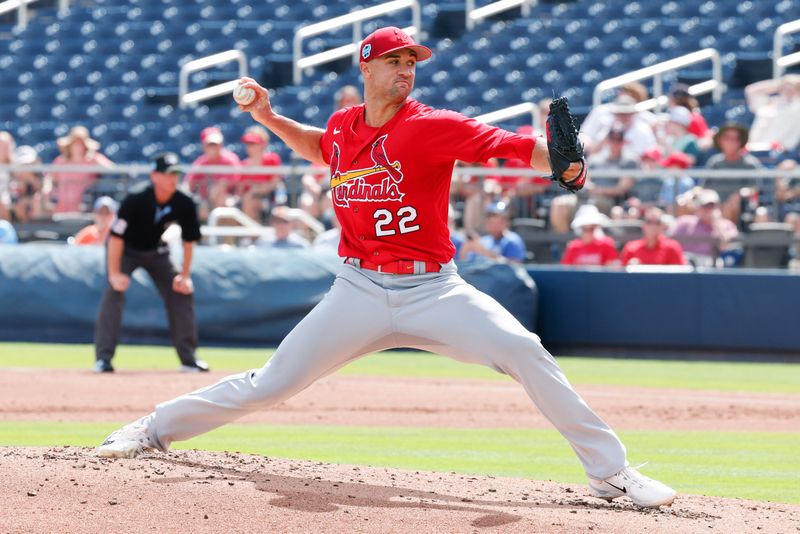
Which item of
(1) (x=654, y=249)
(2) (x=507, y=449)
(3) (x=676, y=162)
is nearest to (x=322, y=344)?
(2) (x=507, y=449)

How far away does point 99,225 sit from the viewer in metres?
15.4

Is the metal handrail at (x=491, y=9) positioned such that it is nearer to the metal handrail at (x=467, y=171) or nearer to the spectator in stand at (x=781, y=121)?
the spectator in stand at (x=781, y=121)

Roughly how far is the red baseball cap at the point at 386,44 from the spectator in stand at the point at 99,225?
981cm

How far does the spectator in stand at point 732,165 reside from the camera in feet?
45.5

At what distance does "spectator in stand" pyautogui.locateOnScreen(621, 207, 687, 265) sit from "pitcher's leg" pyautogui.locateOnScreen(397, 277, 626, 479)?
883 centimetres

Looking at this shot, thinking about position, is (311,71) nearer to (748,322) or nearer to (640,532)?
(748,322)

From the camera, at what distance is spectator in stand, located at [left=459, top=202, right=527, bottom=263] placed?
14.7m

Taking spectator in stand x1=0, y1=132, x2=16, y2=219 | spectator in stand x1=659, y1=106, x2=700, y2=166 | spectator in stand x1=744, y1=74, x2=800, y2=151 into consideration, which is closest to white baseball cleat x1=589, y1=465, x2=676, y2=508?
spectator in stand x1=659, y1=106, x2=700, y2=166

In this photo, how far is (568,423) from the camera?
205 inches

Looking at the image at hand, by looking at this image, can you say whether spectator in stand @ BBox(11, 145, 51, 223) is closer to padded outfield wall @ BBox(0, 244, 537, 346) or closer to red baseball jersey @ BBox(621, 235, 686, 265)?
padded outfield wall @ BBox(0, 244, 537, 346)

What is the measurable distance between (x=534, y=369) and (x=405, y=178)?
2.92 ft

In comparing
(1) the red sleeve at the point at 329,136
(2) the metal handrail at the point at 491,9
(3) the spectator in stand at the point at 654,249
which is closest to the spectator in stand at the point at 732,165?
(3) the spectator in stand at the point at 654,249

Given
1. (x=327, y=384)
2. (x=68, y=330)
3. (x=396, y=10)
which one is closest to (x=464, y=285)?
(x=327, y=384)

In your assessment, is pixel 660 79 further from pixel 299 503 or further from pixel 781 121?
pixel 299 503
